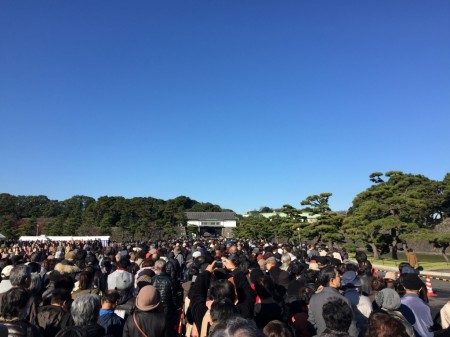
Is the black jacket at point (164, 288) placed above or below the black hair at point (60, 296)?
below

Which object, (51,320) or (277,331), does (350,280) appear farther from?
(51,320)

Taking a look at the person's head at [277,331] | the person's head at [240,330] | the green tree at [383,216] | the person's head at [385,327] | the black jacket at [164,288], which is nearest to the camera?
the person's head at [240,330]

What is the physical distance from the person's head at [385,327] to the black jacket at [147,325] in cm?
188

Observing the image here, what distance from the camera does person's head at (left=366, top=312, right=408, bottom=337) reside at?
2225 millimetres

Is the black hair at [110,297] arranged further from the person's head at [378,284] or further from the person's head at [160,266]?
the person's head at [378,284]

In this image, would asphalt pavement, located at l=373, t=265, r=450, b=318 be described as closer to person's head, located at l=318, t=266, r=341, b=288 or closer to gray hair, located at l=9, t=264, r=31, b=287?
person's head, located at l=318, t=266, r=341, b=288

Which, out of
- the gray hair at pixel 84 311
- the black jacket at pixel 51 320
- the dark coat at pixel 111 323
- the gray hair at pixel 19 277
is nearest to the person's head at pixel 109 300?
the dark coat at pixel 111 323

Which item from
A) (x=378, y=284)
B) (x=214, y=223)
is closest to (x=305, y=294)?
(x=378, y=284)

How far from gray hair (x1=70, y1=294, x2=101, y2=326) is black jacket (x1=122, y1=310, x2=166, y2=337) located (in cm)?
36

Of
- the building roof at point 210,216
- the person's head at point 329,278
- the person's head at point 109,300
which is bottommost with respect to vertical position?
the person's head at point 109,300

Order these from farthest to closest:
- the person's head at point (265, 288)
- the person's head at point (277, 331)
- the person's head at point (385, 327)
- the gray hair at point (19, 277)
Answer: the gray hair at point (19, 277)
the person's head at point (265, 288)
the person's head at point (277, 331)
the person's head at point (385, 327)

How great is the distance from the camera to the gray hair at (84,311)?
2865 millimetres

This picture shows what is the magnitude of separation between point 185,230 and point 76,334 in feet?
200

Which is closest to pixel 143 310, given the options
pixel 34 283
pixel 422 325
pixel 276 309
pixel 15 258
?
pixel 276 309
